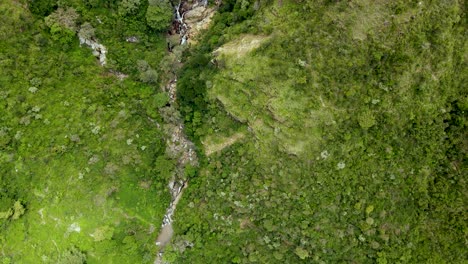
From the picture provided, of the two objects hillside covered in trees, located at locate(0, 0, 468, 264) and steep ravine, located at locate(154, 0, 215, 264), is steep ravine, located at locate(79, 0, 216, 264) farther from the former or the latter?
hillside covered in trees, located at locate(0, 0, 468, 264)

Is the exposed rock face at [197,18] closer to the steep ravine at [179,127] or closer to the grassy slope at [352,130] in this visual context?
the steep ravine at [179,127]

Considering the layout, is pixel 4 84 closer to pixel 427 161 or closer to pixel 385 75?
pixel 385 75

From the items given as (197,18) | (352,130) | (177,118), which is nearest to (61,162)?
(177,118)

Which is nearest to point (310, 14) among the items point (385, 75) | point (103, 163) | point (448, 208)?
point (385, 75)

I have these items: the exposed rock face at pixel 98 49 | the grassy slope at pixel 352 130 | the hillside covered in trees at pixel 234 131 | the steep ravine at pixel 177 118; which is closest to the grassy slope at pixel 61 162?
the hillside covered in trees at pixel 234 131

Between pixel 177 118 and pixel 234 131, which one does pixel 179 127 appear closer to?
pixel 177 118
